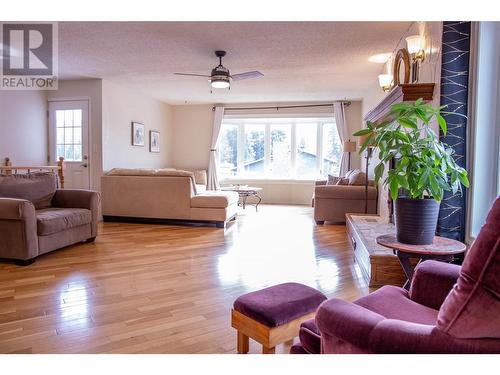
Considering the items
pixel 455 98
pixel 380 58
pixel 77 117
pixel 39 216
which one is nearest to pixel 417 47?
pixel 455 98

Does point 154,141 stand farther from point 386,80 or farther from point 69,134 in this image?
point 386,80

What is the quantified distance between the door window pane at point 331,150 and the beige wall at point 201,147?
428 mm

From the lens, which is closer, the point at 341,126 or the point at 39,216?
the point at 39,216

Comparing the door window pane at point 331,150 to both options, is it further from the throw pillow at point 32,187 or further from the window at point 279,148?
the throw pillow at point 32,187

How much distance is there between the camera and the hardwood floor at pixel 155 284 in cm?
200

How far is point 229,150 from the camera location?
8984mm

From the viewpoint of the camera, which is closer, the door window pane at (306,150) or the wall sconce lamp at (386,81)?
the wall sconce lamp at (386,81)

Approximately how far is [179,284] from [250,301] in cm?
133

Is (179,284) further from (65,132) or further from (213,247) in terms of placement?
(65,132)

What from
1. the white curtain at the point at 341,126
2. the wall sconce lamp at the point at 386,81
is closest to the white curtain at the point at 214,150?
the white curtain at the point at 341,126

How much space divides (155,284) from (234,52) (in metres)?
3.13

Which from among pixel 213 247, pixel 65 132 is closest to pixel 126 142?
pixel 65 132

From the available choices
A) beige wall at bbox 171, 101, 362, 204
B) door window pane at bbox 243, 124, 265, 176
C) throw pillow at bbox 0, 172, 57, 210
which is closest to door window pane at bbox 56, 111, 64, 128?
throw pillow at bbox 0, 172, 57, 210

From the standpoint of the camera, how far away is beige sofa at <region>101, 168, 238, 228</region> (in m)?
5.39
